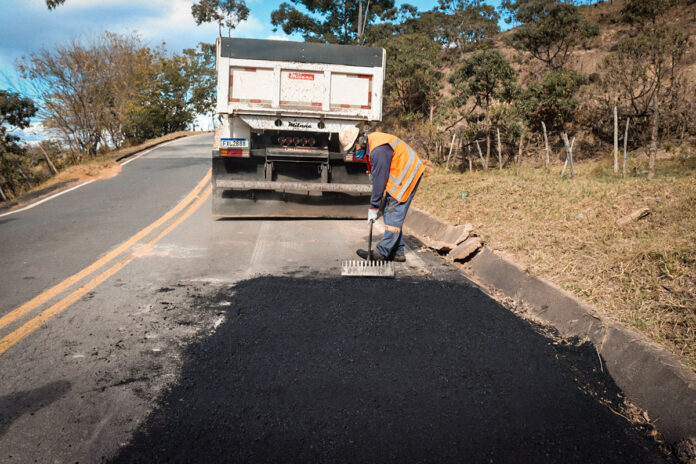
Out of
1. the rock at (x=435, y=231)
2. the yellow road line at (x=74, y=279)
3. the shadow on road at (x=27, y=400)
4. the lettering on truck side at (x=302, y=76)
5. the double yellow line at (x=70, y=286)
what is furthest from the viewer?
the lettering on truck side at (x=302, y=76)

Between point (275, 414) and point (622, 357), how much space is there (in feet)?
7.26

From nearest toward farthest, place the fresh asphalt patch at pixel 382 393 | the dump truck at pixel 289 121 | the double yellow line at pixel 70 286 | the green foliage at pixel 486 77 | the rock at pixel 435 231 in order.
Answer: the fresh asphalt patch at pixel 382 393
the double yellow line at pixel 70 286
the rock at pixel 435 231
the dump truck at pixel 289 121
the green foliage at pixel 486 77

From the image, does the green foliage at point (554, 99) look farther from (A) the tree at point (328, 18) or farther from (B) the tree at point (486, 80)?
(A) the tree at point (328, 18)

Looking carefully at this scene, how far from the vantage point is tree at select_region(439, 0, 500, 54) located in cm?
3906

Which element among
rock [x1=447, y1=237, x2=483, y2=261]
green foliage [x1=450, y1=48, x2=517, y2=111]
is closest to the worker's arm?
rock [x1=447, y1=237, x2=483, y2=261]

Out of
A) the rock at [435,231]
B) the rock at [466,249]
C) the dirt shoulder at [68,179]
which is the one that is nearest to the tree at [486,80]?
the rock at [435,231]

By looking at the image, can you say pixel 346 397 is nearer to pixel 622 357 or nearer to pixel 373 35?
pixel 622 357

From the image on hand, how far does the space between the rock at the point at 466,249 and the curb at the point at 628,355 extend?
768 mm

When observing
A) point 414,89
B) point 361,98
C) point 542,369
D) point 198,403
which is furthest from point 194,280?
point 414,89

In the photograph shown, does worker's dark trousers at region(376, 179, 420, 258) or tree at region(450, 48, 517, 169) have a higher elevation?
tree at region(450, 48, 517, 169)

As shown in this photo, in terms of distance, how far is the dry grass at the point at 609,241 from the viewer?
3.32 m

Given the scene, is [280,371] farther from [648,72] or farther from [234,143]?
[648,72]

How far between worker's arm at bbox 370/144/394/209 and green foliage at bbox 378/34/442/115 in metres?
18.0

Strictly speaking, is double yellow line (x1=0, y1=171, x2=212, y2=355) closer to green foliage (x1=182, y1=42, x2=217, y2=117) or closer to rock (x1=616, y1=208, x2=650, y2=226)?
rock (x1=616, y1=208, x2=650, y2=226)
